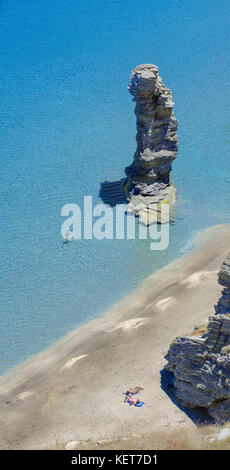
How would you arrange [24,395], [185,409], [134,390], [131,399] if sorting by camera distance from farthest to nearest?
[24,395], [134,390], [131,399], [185,409]

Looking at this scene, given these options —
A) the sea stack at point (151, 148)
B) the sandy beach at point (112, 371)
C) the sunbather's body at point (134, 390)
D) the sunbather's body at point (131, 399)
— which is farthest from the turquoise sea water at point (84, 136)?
the sunbather's body at point (131, 399)

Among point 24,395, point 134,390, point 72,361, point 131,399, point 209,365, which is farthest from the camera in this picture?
point 72,361

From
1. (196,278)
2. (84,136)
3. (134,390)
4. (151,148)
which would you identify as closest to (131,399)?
(134,390)

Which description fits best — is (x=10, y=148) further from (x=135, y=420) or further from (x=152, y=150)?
(x=135, y=420)

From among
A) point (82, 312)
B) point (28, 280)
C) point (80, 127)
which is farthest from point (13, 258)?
point (80, 127)

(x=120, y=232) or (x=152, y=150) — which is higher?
(x=152, y=150)

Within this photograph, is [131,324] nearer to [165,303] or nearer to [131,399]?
[165,303]

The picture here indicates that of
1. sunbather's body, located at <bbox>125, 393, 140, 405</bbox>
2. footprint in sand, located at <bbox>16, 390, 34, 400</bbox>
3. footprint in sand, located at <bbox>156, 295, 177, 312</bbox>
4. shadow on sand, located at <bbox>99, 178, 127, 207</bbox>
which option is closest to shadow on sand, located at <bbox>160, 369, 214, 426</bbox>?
sunbather's body, located at <bbox>125, 393, 140, 405</bbox>
